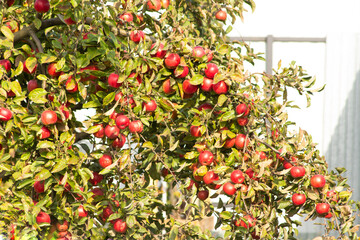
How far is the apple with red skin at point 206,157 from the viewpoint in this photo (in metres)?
1.39

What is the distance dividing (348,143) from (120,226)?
4.29 metres

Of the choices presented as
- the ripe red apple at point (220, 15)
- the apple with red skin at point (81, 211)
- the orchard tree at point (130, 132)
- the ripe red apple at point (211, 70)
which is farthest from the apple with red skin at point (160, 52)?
the ripe red apple at point (220, 15)

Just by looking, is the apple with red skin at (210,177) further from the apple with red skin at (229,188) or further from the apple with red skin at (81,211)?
the apple with red skin at (81,211)

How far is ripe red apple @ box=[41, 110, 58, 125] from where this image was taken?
4.24ft

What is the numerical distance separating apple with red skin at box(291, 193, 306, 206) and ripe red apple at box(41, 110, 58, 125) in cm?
73

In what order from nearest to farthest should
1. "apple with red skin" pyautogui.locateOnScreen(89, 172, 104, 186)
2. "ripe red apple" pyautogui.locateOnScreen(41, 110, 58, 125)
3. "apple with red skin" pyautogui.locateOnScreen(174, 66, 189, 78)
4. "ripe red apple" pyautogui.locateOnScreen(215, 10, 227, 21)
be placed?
"ripe red apple" pyautogui.locateOnScreen(41, 110, 58, 125) < "apple with red skin" pyautogui.locateOnScreen(174, 66, 189, 78) < "apple with red skin" pyautogui.locateOnScreen(89, 172, 104, 186) < "ripe red apple" pyautogui.locateOnScreen(215, 10, 227, 21)

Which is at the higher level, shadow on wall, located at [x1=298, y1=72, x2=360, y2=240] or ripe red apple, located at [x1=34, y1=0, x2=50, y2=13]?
ripe red apple, located at [x1=34, y1=0, x2=50, y2=13]

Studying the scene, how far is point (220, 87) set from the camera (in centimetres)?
137

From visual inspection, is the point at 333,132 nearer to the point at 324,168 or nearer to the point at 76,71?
the point at 324,168

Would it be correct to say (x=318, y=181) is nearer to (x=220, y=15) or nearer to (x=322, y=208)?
(x=322, y=208)

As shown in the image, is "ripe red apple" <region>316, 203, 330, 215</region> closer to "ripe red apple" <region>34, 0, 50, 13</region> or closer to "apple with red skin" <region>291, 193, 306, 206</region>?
"apple with red skin" <region>291, 193, 306, 206</region>

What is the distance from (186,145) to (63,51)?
1.58ft

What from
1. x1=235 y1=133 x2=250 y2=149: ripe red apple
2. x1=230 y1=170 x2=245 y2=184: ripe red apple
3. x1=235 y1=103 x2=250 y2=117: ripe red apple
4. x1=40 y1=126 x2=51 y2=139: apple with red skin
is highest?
x1=235 y1=103 x2=250 y2=117: ripe red apple

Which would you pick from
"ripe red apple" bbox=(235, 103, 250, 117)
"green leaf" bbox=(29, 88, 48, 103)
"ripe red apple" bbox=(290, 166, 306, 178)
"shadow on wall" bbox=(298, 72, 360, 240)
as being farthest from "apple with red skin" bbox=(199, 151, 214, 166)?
"shadow on wall" bbox=(298, 72, 360, 240)
